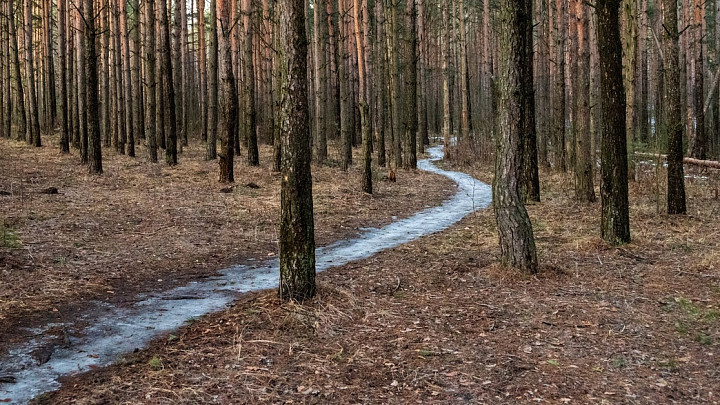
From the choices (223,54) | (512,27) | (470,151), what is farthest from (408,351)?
(470,151)

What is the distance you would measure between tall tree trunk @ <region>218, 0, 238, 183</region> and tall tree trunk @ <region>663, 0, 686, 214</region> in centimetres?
957

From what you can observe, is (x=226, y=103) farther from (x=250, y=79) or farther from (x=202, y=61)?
(x=202, y=61)

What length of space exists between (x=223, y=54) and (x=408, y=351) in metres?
11.1

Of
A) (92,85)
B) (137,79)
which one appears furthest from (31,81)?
(92,85)

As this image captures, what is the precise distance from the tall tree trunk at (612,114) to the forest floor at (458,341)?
79cm

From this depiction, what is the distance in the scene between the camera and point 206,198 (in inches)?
465

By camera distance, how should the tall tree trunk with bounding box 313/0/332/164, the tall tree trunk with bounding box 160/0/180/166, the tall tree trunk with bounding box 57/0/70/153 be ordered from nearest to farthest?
the tall tree trunk with bounding box 313/0/332/164
the tall tree trunk with bounding box 160/0/180/166
the tall tree trunk with bounding box 57/0/70/153

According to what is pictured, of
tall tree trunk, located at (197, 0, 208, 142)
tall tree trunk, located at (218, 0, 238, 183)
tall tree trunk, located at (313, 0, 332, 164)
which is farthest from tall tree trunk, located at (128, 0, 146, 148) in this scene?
tall tree trunk, located at (313, 0, 332, 164)

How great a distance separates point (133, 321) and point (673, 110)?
911 centimetres

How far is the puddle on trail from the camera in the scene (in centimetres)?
396

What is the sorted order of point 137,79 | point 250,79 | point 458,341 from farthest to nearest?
point 137,79 < point 250,79 < point 458,341

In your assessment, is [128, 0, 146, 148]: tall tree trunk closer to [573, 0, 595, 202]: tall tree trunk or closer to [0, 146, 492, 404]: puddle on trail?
[0, 146, 492, 404]: puddle on trail

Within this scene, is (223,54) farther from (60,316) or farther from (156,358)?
(156,358)

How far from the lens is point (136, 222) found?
9.21 metres
